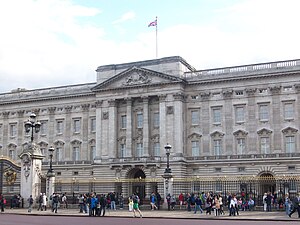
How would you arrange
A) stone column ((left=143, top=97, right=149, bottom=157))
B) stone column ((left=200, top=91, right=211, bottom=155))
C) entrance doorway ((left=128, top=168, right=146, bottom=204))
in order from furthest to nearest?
stone column ((left=143, top=97, right=149, bottom=157)), stone column ((left=200, top=91, right=211, bottom=155)), entrance doorway ((left=128, top=168, right=146, bottom=204))

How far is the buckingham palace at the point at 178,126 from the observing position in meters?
61.5

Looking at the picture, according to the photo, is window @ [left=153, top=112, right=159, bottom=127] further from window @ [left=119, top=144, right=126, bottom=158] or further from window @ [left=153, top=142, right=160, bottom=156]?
window @ [left=119, top=144, right=126, bottom=158]

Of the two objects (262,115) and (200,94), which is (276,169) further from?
(200,94)

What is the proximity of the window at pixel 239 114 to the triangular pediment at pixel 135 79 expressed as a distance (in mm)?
8168

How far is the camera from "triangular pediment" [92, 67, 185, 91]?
220 ft

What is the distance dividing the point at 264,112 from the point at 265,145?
13.5ft

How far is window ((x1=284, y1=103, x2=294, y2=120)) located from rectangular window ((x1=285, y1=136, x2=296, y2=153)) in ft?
7.94

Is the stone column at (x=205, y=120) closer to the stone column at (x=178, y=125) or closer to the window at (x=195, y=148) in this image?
the window at (x=195, y=148)

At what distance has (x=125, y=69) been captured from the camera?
70500mm

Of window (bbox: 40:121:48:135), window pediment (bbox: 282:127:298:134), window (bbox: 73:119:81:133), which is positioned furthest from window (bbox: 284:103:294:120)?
window (bbox: 40:121:48:135)

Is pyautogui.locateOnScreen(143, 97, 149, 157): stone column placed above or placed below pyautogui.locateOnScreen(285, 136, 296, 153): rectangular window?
above

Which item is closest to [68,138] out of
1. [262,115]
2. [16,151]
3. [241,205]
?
[16,151]

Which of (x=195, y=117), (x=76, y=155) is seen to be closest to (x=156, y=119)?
(x=195, y=117)

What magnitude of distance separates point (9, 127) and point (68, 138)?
11.9m
